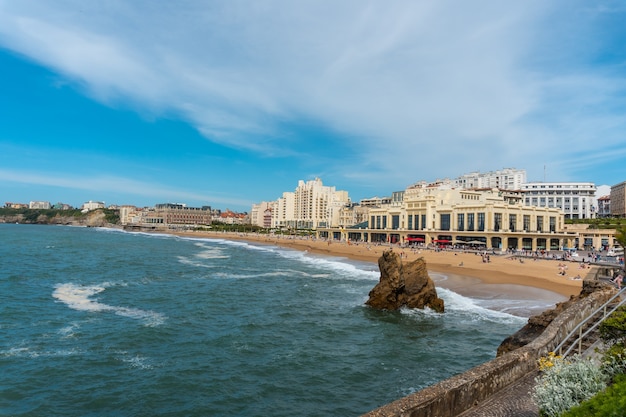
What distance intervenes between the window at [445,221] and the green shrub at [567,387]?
92.7m

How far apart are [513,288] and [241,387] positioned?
3020 centimetres

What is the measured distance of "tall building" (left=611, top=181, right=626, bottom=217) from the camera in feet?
423

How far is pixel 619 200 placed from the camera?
133m

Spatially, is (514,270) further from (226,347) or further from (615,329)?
(615,329)

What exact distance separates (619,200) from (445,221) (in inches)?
3065

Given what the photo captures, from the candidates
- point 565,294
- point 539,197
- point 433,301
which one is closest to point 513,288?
point 565,294

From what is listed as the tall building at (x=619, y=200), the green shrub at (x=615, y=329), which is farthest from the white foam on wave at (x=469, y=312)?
the tall building at (x=619, y=200)

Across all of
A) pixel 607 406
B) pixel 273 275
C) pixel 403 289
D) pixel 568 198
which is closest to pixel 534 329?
pixel 403 289

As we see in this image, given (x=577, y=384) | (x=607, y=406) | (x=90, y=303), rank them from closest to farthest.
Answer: (x=607, y=406) → (x=577, y=384) → (x=90, y=303)

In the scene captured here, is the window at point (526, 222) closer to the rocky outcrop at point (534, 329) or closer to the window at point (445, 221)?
the window at point (445, 221)

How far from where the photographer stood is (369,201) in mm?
177500

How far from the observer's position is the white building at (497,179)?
168325 millimetres

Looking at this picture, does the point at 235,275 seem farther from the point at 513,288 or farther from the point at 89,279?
the point at 513,288

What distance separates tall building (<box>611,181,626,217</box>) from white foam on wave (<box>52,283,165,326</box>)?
147m
